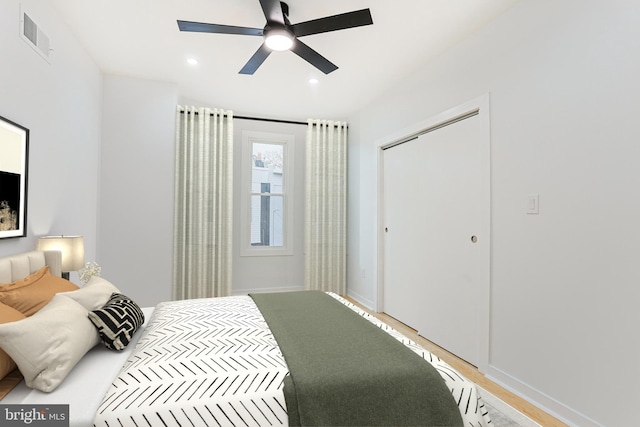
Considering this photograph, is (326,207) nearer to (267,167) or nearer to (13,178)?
(267,167)

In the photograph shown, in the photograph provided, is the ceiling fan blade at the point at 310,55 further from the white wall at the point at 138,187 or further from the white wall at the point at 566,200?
the white wall at the point at 138,187

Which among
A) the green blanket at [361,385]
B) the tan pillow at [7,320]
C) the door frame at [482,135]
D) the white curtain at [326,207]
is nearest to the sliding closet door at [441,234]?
the door frame at [482,135]

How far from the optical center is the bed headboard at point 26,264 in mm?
1768

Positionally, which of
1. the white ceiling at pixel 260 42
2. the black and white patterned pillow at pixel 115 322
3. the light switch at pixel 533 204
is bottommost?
the black and white patterned pillow at pixel 115 322

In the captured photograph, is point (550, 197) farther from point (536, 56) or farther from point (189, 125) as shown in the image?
point (189, 125)

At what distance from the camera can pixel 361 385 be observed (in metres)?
1.33

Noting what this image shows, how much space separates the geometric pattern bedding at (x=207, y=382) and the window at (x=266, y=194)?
298cm

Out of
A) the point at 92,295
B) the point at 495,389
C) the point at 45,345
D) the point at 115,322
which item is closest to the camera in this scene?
the point at 45,345

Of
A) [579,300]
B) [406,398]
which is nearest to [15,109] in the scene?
[406,398]

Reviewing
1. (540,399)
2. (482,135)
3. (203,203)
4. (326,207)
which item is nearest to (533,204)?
(482,135)

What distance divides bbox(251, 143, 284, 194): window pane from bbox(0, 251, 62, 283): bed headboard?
9.02 ft

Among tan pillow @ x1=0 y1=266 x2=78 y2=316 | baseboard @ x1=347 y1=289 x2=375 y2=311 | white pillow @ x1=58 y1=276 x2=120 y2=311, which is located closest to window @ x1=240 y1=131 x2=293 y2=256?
baseboard @ x1=347 y1=289 x2=375 y2=311

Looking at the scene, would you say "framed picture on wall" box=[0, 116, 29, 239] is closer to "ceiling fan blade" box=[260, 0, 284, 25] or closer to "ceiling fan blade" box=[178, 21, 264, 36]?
"ceiling fan blade" box=[178, 21, 264, 36]

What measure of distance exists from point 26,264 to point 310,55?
7.66 feet
